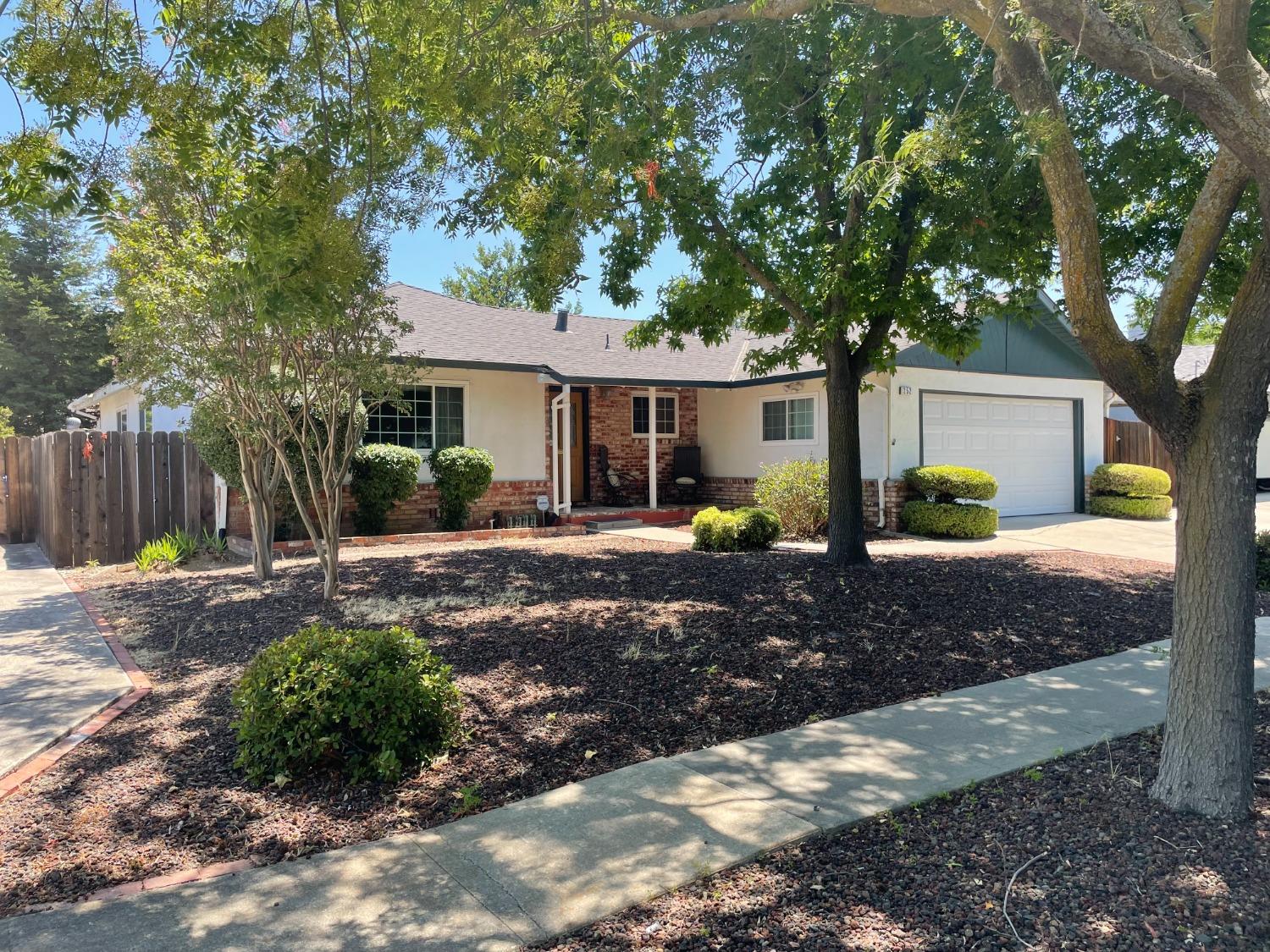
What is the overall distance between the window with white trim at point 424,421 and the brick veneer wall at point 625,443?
3.52 m

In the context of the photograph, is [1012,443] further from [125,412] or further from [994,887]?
[125,412]

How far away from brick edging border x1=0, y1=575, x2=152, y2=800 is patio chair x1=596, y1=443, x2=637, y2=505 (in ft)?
35.6

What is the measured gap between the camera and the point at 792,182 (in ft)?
29.3

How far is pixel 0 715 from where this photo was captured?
196 inches

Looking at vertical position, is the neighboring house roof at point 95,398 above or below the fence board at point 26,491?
above

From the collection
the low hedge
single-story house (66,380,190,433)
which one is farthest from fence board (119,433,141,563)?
the low hedge

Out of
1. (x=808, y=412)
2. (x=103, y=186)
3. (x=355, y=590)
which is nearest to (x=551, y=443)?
(x=808, y=412)

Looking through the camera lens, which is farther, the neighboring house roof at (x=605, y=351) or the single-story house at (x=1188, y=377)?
the single-story house at (x=1188, y=377)

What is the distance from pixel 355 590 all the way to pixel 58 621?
2500 millimetres

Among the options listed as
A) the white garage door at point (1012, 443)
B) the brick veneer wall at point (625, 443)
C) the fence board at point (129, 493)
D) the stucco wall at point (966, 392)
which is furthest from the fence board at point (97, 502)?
the white garage door at point (1012, 443)

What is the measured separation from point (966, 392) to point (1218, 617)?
12750 millimetres

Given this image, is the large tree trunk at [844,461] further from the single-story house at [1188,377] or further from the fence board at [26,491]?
the single-story house at [1188,377]

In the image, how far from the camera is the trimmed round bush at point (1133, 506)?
16469 millimetres

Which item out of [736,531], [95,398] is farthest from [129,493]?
[95,398]
